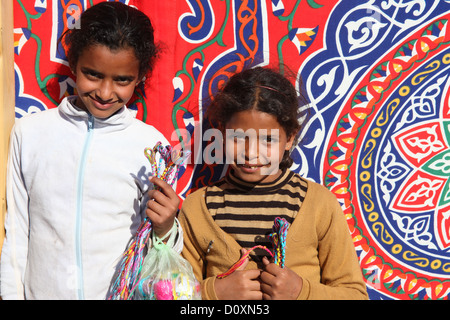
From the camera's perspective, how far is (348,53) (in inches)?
93.7

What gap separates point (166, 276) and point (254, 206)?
0.47 meters

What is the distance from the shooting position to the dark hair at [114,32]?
76.8 inches

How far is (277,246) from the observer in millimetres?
1969

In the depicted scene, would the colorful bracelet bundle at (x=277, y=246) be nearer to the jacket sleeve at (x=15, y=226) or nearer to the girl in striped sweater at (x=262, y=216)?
the girl in striped sweater at (x=262, y=216)

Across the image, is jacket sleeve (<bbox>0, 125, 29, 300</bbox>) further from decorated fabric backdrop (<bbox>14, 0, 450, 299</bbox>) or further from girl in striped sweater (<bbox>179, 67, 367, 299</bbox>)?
girl in striped sweater (<bbox>179, 67, 367, 299</bbox>)

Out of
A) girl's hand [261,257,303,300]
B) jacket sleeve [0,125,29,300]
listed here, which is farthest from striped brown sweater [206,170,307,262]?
jacket sleeve [0,125,29,300]

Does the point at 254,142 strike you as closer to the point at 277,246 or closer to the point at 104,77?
the point at 277,246

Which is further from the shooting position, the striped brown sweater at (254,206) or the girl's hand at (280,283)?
the striped brown sweater at (254,206)

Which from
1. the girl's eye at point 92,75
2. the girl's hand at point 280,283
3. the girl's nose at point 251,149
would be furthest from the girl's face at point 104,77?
the girl's hand at point 280,283

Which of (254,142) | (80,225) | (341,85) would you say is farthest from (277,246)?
(341,85)

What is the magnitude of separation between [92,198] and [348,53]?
1.34 meters

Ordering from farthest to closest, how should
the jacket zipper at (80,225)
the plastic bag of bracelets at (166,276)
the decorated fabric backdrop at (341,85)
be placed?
the decorated fabric backdrop at (341,85) → the jacket zipper at (80,225) → the plastic bag of bracelets at (166,276)

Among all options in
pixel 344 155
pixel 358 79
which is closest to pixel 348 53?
pixel 358 79
